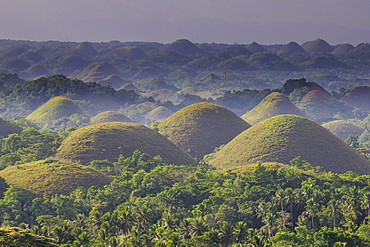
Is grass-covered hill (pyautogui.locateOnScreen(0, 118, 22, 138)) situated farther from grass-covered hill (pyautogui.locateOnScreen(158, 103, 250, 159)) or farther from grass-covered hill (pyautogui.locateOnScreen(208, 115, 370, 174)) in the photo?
grass-covered hill (pyautogui.locateOnScreen(208, 115, 370, 174))

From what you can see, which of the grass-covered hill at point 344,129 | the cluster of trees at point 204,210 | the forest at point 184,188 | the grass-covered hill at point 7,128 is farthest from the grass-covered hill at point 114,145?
the grass-covered hill at point 344,129

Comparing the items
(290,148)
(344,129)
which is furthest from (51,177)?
(344,129)

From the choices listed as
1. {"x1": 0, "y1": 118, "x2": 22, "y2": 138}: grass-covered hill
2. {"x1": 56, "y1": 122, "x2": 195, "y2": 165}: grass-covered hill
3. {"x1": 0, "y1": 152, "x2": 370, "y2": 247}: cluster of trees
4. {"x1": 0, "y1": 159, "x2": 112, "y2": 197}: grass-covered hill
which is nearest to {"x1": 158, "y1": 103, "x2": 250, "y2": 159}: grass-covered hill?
{"x1": 56, "y1": 122, "x2": 195, "y2": 165}: grass-covered hill

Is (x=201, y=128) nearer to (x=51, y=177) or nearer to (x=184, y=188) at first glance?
(x=184, y=188)

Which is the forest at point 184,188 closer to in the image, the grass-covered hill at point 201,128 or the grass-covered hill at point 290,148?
the grass-covered hill at point 290,148

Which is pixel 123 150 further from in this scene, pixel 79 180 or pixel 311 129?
pixel 311 129

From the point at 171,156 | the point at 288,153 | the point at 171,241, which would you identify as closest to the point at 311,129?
the point at 288,153
